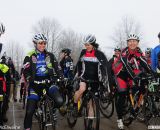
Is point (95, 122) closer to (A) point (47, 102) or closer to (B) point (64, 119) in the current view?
(A) point (47, 102)

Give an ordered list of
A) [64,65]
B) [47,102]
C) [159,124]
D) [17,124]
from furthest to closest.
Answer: [64,65] < [17,124] < [159,124] < [47,102]

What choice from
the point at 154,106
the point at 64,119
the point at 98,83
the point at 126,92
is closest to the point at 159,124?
the point at 154,106

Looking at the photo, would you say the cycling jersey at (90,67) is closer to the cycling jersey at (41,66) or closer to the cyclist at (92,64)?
the cyclist at (92,64)

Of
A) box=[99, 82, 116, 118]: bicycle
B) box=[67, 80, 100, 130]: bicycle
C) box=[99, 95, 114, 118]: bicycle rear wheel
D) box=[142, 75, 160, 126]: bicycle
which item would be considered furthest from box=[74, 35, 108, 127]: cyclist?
→ box=[99, 95, 114, 118]: bicycle rear wheel

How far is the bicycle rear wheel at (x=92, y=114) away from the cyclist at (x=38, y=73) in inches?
27.4

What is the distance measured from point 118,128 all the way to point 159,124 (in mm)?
1167

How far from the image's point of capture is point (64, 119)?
10.3m

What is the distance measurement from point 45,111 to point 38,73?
0.82 metres

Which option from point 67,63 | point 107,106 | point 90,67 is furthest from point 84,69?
point 67,63

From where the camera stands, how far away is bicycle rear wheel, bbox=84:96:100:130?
7229 mm

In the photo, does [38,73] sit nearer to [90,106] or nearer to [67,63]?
[90,106]

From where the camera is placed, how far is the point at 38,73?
7.52m

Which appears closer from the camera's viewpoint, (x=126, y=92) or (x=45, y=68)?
(x=45, y=68)

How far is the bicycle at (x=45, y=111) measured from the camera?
7.11 metres
